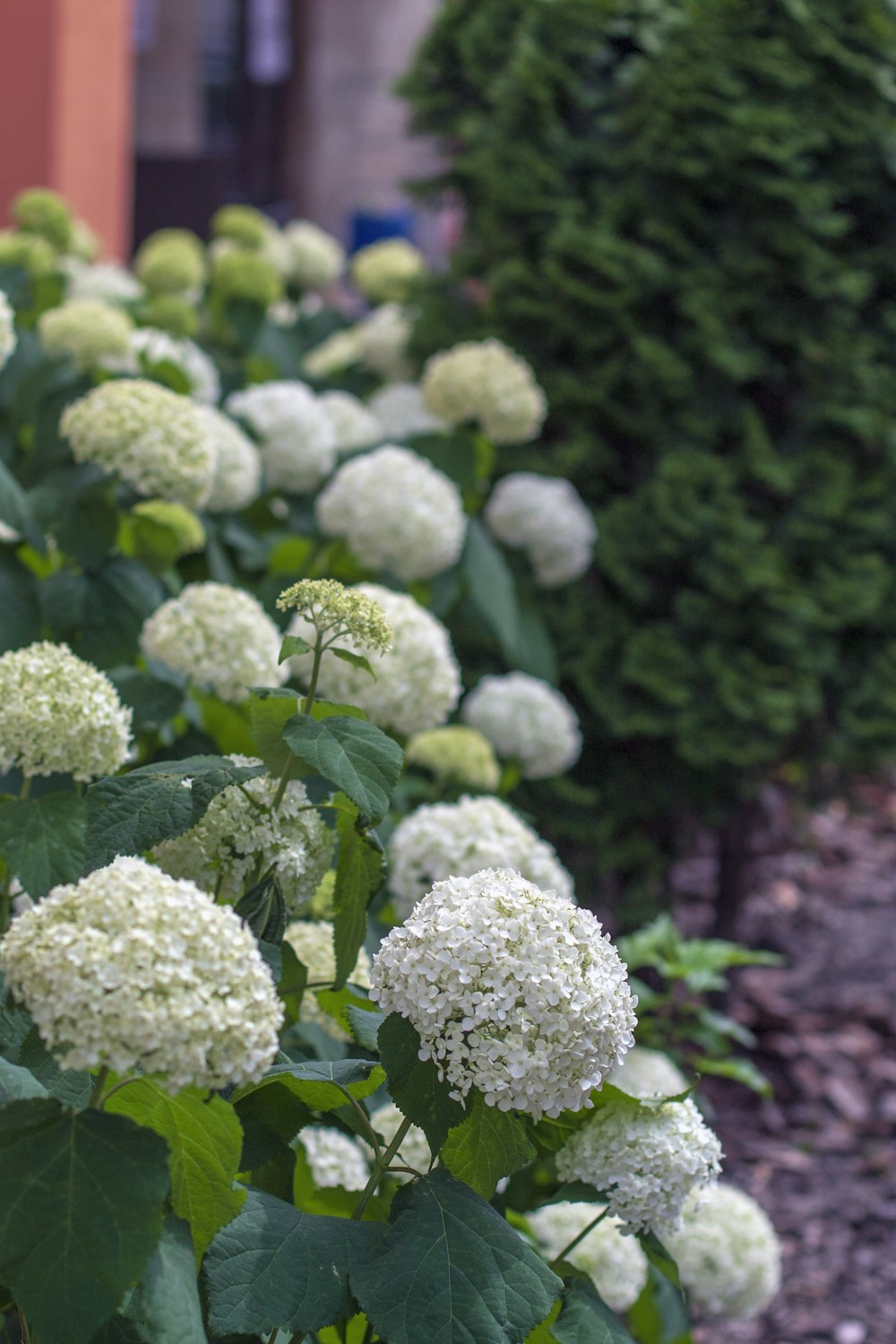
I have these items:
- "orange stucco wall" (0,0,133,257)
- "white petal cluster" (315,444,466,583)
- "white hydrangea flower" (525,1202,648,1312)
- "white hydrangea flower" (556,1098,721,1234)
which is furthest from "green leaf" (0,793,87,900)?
"orange stucco wall" (0,0,133,257)

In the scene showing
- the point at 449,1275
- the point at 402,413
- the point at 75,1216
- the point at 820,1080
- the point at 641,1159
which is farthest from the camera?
the point at 820,1080

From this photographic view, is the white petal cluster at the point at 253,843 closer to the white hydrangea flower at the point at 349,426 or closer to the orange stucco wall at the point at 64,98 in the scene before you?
the white hydrangea flower at the point at 349,426

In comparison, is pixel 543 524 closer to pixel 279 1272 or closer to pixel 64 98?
pixel 279 1272

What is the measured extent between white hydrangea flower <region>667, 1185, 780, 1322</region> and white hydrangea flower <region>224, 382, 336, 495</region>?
1448mm

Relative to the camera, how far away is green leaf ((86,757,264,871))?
116cm

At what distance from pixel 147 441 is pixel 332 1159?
0.92 metres

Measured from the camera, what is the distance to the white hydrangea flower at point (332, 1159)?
161 cm

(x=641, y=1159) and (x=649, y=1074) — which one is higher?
(x=641, y=1159)

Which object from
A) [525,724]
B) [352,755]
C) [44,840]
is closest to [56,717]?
[44,840]

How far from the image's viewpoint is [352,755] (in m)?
1.20

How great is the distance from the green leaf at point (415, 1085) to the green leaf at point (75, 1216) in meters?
0.22

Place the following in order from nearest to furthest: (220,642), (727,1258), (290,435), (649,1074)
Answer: (220,642) < (727,1258) < (649,1074) < (290,435)

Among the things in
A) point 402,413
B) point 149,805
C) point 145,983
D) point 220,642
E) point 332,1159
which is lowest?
point 402,413

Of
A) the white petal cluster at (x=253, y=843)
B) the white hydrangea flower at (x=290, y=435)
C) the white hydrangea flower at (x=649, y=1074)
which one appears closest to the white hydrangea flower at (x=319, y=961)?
the white petal cluster at (x=253, y=843)
